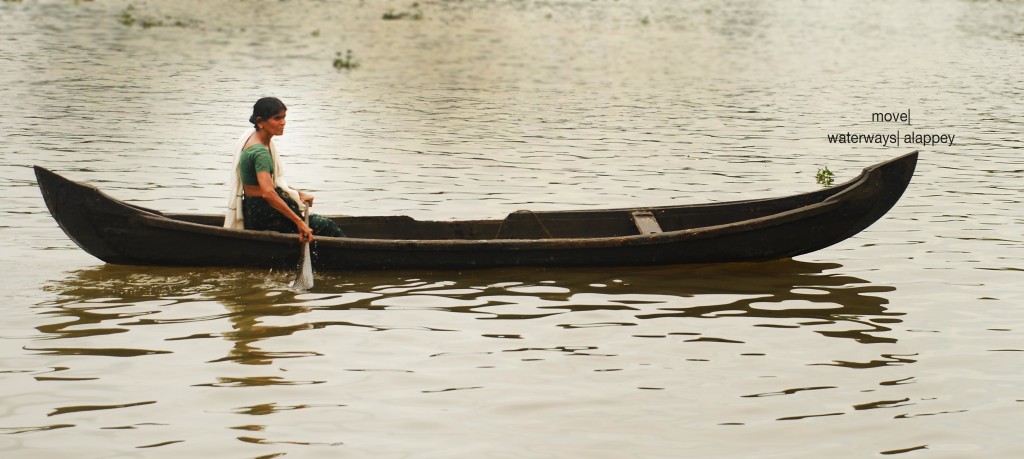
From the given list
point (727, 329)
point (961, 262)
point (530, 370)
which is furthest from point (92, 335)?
point (961, 262)

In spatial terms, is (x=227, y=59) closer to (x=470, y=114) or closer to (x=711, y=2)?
(x=470, y=114)

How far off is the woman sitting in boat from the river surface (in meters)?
0.44

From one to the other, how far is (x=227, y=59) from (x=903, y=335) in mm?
25986

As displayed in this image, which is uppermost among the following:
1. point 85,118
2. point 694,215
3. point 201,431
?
point 85,118

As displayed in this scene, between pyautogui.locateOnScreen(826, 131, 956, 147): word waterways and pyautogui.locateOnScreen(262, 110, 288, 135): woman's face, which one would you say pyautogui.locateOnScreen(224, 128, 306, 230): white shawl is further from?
pyautogui.locateOnScreen(826, 131, 956, 147): word waterways

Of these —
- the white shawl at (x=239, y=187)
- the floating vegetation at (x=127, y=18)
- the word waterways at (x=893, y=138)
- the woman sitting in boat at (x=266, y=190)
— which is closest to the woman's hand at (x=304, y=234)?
the woman sitting in boat at (x=266, y=190)

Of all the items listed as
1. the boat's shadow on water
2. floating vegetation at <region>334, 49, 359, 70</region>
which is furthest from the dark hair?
floating vegetation at <region>334, 49, 359, 70</region>

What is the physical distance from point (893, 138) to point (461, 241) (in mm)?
12680

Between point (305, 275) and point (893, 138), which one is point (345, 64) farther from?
point (305, 275)

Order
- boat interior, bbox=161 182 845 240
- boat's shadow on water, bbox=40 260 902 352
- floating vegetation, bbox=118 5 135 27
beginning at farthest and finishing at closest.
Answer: floating vegetation, bbox=118 5 135 27 → boat interior, bbox=161 182 845 240 → boat's shadow on water, bbox=40 260 902 352

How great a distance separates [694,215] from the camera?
1084cm

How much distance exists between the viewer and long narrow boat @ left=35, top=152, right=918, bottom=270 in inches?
375

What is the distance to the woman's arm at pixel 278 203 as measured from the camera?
9.39m

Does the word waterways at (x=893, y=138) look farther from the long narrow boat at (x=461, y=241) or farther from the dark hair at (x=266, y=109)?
the dark hair at (x=266, y=109)
